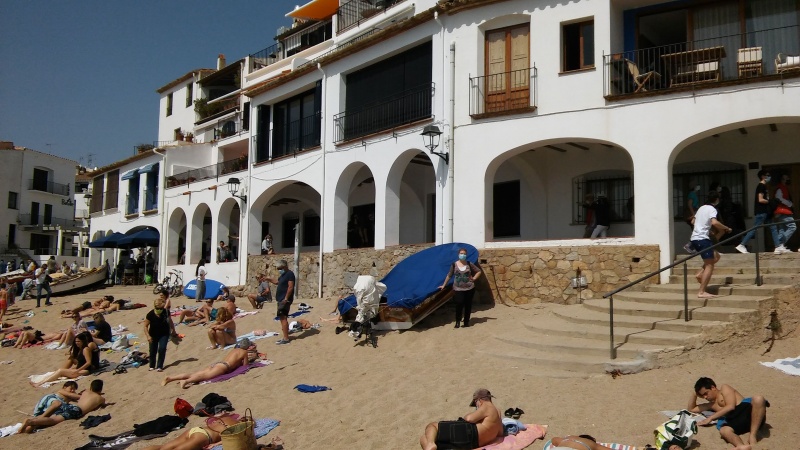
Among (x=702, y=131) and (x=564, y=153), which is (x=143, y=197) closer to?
(x=564, y=153)

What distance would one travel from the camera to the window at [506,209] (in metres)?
17.3

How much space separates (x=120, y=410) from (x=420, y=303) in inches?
223

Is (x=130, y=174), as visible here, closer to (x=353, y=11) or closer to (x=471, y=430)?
(x=353, y=11)

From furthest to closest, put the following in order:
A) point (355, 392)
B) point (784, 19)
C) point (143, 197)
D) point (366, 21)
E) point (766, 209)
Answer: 1. point (143, 197)
2. point (366, 21)
3. point (784, 19)
4. point (766, 209)
5. point (355, 392)

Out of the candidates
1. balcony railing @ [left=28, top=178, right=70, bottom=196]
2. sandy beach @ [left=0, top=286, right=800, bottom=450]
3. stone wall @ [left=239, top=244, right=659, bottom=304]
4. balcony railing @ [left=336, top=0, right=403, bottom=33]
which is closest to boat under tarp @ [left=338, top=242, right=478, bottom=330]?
sandy beach @ [left=0, top=286, right=800, bottom=450]

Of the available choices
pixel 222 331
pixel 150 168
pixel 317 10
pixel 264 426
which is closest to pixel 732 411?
pixel 264 426

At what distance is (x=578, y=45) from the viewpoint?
14625 millimetres

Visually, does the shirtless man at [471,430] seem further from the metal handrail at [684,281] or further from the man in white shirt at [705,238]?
the man in white shirt at [705,238]

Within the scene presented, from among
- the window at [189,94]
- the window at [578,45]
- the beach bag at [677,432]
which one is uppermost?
the window at [189,94]

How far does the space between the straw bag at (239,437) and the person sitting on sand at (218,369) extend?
3.75 meters

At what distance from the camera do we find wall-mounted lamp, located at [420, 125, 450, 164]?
1519 cm

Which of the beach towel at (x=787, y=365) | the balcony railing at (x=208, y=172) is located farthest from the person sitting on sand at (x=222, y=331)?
the balcony railing at (x=208, y=172)

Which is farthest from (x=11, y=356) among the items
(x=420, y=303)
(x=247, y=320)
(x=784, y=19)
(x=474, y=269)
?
(x=784, y=19)

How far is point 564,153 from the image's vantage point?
54.1 ft
